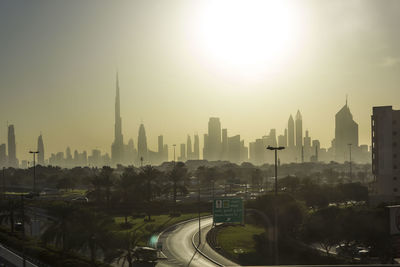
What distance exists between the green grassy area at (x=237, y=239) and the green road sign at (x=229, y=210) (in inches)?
315

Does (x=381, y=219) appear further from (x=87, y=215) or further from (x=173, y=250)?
(x=87, y=215)

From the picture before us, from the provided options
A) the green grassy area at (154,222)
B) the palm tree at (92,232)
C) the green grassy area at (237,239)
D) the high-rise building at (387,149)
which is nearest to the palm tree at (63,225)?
the palm tree at (92,232)

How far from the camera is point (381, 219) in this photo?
41719 mm

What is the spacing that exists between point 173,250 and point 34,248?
49.2 ft

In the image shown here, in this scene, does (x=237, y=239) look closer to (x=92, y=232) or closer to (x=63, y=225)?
(x=92, y=232)

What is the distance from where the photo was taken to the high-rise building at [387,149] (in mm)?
79625

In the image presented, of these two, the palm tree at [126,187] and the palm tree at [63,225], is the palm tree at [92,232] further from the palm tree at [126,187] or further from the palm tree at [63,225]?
the palm tree at [126,187]

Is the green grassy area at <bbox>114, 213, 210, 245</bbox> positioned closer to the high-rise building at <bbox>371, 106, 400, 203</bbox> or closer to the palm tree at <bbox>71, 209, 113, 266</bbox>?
the palm tree at <bbox>71, 209, 113, 266</bbox>

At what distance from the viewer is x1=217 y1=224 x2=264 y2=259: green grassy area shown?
45394mm

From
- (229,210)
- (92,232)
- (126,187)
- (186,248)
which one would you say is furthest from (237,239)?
(126,187)

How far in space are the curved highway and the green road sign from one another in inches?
223

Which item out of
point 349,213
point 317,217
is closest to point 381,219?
point 349,213

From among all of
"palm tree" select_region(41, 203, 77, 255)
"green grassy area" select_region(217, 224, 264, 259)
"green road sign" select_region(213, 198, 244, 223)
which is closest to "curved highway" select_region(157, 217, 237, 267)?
"green grassy area" select_region(217, 224, 264, 259)

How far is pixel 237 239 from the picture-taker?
5081 centimetres
